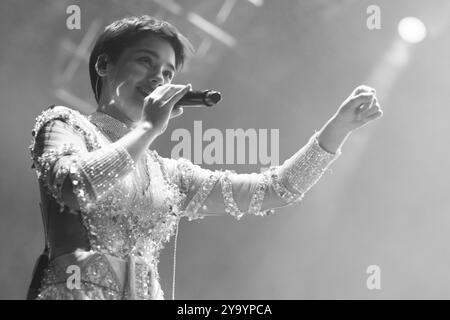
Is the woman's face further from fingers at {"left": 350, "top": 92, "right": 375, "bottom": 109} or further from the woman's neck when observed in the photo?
fingers at {"left": 350, "top": 92, "right": 375, "bottom": 109}

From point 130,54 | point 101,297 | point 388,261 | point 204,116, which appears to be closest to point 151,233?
point 101,297

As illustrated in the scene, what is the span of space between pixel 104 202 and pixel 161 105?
0.24m

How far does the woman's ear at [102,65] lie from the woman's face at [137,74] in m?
0.02

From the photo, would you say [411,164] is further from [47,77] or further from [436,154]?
[47,77]

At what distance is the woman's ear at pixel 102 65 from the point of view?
172cm

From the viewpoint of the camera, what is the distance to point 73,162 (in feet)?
4.33

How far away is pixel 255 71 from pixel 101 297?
2.14 metres

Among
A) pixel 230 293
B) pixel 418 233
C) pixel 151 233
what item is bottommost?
pixel 151 233

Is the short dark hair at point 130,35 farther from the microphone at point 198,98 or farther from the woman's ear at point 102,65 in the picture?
the microphone at point 198,98

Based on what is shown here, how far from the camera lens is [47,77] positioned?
9.99 feet

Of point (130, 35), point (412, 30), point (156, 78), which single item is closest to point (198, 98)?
point (156, 78)

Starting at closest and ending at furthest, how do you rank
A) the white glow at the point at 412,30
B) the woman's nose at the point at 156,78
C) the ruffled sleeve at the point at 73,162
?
the ruffled sleeve at the point at 73,162
the woman's nose at the point at 156,78
the white glow at the point at 412,30

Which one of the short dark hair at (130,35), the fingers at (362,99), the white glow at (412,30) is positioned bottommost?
the fingers at (362,99)

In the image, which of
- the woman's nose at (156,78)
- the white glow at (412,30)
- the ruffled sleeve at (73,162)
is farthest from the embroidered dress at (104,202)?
the white glow at (412,30)
